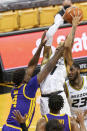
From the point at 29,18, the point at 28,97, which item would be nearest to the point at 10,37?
the point at 29,18

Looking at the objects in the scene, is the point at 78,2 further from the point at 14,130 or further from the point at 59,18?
the point at 14,130

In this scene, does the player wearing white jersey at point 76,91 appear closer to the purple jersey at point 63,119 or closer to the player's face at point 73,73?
the player's face at point 73,73

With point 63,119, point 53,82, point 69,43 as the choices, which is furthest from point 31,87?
point 69,43

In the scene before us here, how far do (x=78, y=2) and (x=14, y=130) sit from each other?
7.25 meters

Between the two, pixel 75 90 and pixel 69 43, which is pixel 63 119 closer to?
pixel 75 90

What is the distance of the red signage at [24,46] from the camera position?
8.96 meters

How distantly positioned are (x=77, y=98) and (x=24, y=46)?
361cm

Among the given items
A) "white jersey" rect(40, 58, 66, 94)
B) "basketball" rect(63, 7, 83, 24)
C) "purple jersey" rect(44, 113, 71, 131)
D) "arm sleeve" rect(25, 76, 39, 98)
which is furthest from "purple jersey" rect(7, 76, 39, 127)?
"basketball" rect(63, 7, 83, 24)

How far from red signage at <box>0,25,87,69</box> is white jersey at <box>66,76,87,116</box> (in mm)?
3170

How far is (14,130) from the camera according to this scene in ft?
17.1

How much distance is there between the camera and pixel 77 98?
19.2ft

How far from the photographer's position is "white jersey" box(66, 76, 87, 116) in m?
5.84

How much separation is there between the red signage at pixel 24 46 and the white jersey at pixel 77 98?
3.17 m

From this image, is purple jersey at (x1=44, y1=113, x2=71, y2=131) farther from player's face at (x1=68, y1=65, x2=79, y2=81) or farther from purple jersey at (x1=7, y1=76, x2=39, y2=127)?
player's face at (x1=68, y1=65, x2=79, y2=81)
